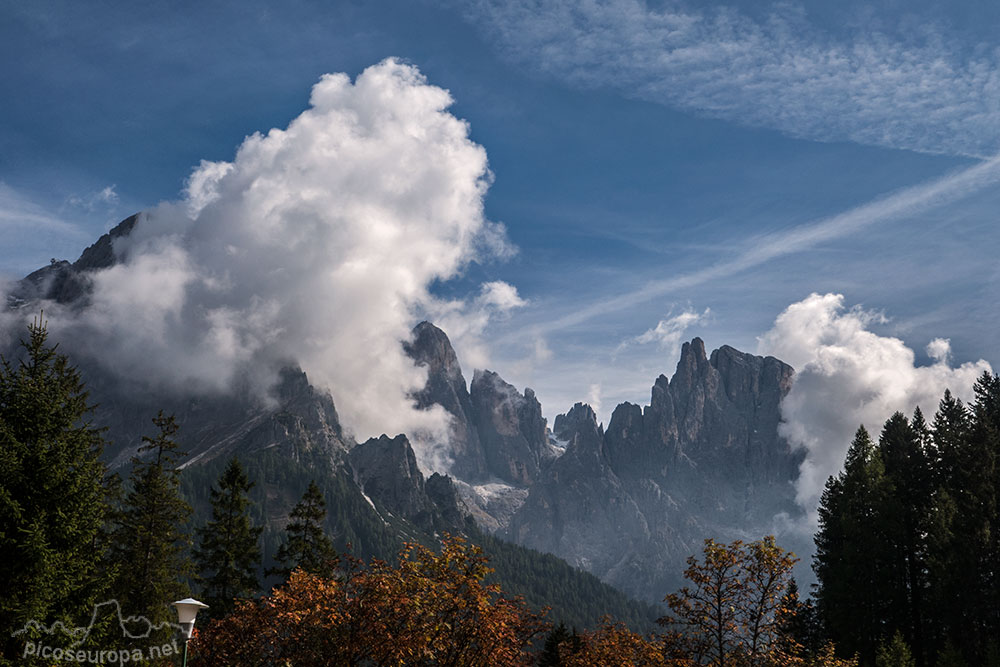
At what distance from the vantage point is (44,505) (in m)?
22.9

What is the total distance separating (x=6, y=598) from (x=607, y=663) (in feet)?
65.1

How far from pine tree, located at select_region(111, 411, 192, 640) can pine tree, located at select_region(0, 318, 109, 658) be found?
36.9 feet

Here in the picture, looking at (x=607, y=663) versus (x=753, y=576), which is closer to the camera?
(x=753, y=576)

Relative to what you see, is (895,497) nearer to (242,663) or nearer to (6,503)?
(242,663)

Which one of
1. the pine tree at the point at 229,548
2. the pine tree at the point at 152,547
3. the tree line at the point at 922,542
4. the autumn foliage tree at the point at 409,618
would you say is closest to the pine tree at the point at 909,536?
the tree line at the point at 922,542

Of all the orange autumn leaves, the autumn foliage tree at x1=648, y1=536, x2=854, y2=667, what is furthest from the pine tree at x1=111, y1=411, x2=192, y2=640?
the autumn foliage tree at x1=648, y1=536, x2=854, y2=667

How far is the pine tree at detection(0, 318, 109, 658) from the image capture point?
2152 centimetres

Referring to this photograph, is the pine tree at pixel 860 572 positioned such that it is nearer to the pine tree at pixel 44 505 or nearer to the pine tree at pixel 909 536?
the pine tree at pixel 909 536

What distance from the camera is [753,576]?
21.2m

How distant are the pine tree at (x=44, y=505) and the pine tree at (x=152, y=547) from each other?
443 inches

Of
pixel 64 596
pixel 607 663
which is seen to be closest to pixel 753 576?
pixel 607 663

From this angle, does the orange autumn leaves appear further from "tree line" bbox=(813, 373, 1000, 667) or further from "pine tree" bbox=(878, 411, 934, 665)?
"pine tree" bbox=(878, 411, 934, 665)

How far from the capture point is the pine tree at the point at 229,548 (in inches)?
1700

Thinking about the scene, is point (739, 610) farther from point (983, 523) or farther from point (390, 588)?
point (983, 523)
